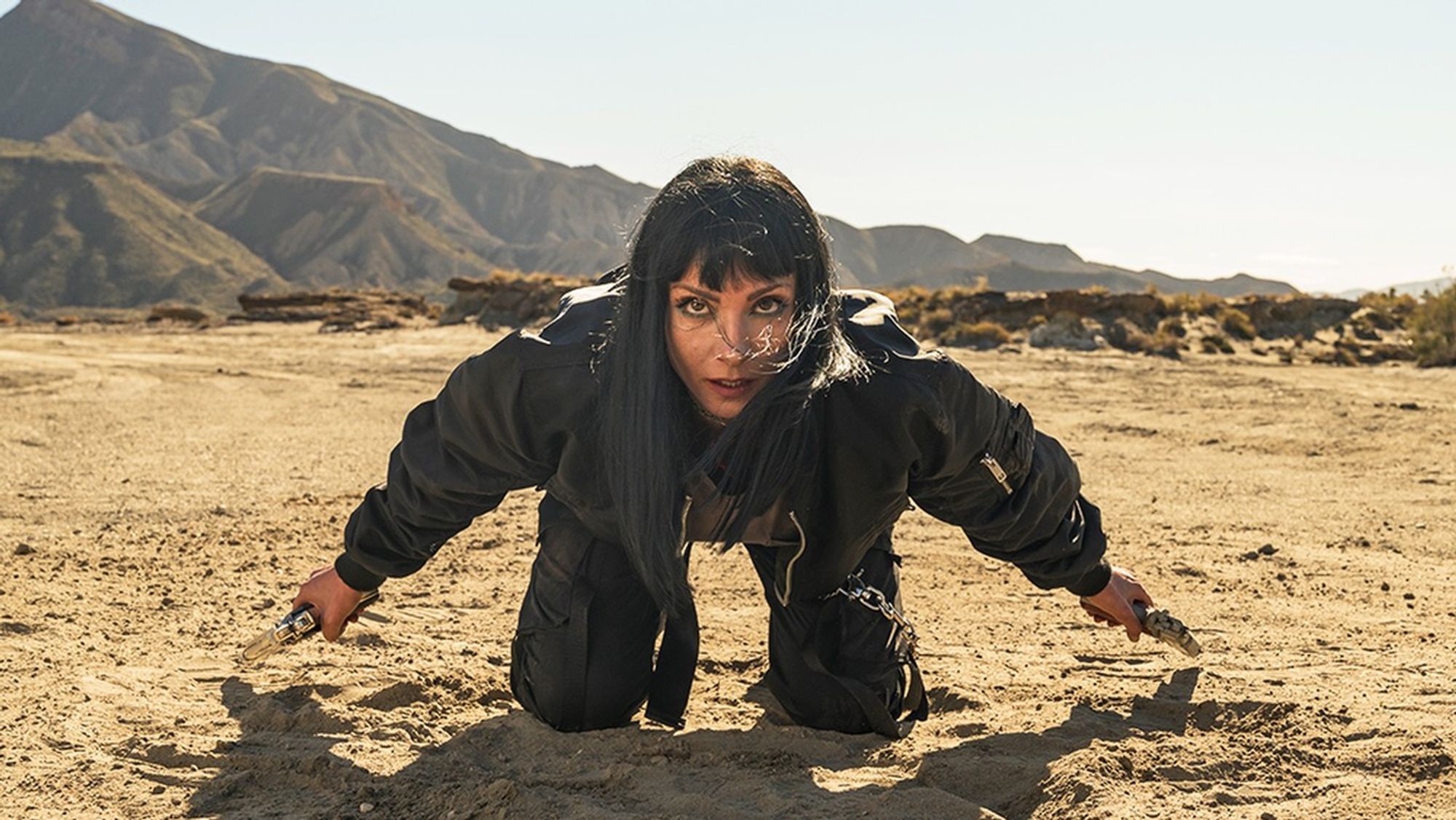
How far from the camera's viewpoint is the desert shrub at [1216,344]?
44.3 feet

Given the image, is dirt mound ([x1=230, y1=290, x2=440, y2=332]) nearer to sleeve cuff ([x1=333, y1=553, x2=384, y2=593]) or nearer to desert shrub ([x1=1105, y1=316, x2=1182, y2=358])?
desert shrub ([x1=1105, y1=316, x2=1182, y2=358])

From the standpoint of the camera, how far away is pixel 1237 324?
15.1 metres

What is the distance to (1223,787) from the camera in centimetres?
236

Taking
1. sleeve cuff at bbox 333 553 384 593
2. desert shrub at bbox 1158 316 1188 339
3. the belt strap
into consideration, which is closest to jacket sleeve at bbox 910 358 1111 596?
the belt strap

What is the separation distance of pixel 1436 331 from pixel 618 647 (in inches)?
440

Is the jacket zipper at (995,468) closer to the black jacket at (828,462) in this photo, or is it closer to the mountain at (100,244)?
the black jacket at (828,462)

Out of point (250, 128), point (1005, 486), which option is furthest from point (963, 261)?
point (1005, 486)

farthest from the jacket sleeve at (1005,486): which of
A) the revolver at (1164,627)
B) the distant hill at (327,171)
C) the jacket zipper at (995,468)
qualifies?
the distant hill at (327,171)

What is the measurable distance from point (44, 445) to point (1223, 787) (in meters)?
6.04

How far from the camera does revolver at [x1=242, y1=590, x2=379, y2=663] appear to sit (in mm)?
2854

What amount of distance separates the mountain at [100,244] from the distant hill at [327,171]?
3.75 m

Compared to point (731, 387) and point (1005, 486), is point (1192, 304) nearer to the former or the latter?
point (1005, 486)

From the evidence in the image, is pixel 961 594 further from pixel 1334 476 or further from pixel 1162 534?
pixel 1334 476

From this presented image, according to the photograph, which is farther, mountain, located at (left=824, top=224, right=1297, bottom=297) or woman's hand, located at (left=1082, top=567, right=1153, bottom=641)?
mountain, located at (left=824, top=224, right=1297, bottom=297)
